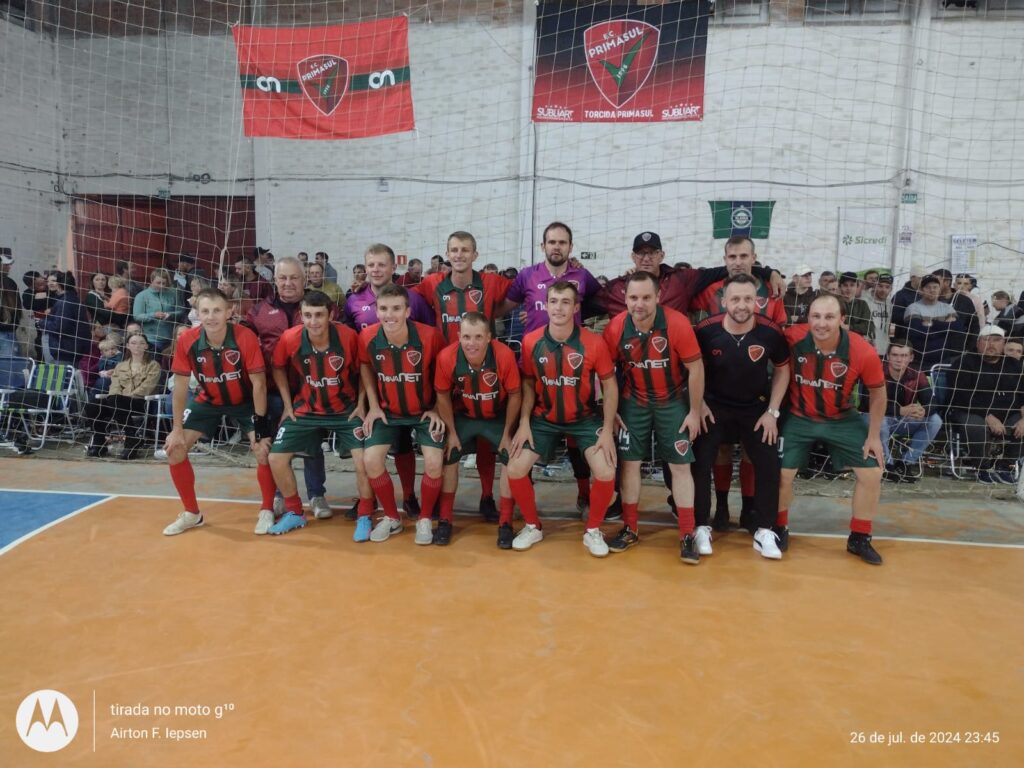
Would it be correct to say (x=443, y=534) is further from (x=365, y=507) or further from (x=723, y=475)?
(x=723, y=475)

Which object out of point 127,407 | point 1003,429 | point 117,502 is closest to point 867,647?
point 1003,429

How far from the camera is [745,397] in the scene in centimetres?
419

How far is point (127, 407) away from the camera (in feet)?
22.0

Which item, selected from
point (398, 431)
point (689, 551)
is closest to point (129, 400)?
point (398, 431)

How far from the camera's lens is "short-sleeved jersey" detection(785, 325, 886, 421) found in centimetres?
403

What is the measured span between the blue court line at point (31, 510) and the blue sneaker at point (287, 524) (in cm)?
151

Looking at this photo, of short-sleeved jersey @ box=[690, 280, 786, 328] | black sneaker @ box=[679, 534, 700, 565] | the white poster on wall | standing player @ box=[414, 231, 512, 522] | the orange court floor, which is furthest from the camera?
the white poster on wall

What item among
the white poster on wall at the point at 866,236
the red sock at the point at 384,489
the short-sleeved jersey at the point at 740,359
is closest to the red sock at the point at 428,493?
the red sock at the point at 384,489

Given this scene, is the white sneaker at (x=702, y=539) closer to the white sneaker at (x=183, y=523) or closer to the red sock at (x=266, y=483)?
the red sock at (x=266, y=483)

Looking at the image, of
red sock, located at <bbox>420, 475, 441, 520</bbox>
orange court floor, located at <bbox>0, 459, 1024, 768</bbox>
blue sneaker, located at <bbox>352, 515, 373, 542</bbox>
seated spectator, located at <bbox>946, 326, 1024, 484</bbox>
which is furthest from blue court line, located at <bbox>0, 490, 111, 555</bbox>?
seated spectator, located at <bbox>946, 326, 1024, 484</bbox>

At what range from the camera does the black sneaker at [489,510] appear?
479 cm

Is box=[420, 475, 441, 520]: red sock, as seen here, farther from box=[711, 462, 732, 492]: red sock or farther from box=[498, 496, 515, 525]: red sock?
box=[711, 462, 732, 492]: red sock

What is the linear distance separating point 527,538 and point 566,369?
108cm

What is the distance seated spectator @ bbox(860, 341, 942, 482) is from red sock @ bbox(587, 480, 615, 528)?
2967 millimetres
